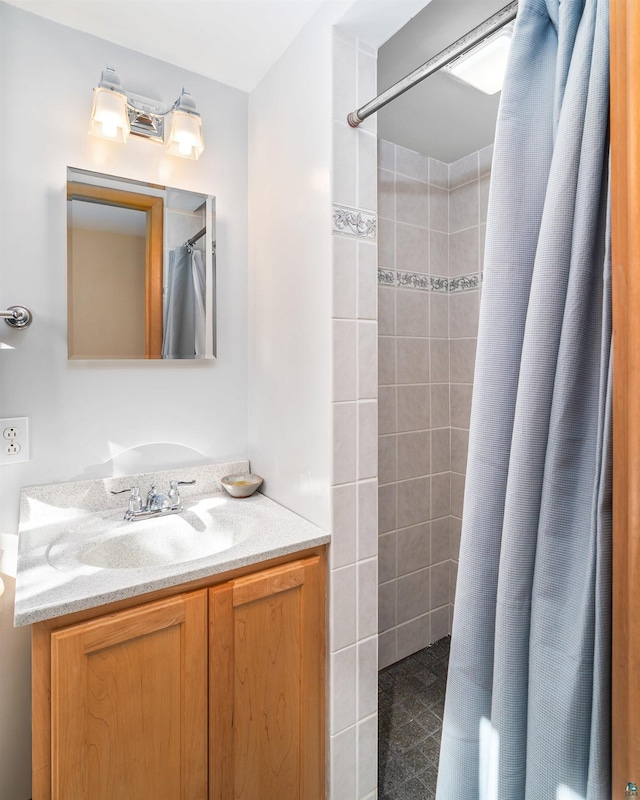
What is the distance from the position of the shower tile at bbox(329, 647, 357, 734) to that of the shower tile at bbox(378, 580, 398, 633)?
765 millimetres

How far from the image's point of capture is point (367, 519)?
1319mm

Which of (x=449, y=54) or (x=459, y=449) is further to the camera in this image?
(x=459, y=449)

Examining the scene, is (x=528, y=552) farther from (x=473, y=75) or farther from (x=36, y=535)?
(x=473, y=75)

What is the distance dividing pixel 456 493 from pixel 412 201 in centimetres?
146

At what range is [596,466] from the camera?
59 cm

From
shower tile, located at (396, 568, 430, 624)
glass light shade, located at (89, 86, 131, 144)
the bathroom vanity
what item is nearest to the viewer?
the bathroom vanity

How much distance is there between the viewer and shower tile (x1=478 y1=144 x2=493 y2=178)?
207 cm

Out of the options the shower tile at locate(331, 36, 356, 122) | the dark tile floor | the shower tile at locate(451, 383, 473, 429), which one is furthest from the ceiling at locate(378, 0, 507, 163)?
the dark tile floor

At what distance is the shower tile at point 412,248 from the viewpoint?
2100 mm

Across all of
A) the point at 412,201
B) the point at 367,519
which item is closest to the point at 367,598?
the point at 367,519

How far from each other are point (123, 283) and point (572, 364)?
1380 mm

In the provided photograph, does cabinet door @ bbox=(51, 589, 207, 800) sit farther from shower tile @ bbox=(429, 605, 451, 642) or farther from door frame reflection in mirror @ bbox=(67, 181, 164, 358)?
shower tile @ bbox=(429, 605, 451, 642)

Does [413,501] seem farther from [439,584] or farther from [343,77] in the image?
[343,77]

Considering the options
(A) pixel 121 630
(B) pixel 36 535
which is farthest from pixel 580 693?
(B) pixel 36 535
